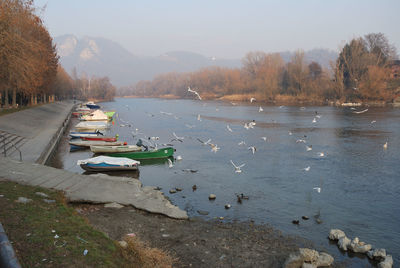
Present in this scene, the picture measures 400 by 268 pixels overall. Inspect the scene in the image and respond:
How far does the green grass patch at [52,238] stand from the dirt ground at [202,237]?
210 cm

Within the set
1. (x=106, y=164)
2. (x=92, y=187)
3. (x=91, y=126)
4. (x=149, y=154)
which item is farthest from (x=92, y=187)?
(x=91, y=126)

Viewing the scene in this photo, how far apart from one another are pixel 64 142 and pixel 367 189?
36.2 metres

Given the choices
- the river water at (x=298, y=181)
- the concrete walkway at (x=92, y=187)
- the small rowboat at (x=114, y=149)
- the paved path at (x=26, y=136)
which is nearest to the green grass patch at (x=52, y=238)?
the concrete walkway at (x=92, y=187)

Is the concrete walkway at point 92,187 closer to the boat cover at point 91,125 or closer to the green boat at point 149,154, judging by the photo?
the green boat at point 149,154

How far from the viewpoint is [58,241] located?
10.6 meters

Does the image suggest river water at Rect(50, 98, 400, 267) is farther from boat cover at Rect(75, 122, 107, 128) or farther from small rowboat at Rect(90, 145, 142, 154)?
boat cover at Rect(75, 122, 107, 128)

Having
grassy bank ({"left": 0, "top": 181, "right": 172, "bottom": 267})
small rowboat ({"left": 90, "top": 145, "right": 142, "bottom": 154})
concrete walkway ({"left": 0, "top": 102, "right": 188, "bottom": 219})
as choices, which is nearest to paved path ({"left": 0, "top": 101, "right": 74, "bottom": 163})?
concrete walkway ({"left": 0, "top": 102, "right": 188, "bottom": 219})

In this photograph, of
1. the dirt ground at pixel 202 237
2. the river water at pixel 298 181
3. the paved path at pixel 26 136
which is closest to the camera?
the dirt ground at pixel 202 237

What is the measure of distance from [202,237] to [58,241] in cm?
678

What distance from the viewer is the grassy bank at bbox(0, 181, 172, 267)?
9492mm

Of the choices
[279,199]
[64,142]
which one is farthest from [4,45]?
[279,199]

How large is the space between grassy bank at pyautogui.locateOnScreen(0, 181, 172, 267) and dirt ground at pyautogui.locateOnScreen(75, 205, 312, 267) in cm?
131

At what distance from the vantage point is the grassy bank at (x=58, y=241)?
9.49 metres

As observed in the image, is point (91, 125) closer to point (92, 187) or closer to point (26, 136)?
point (26, 136)
